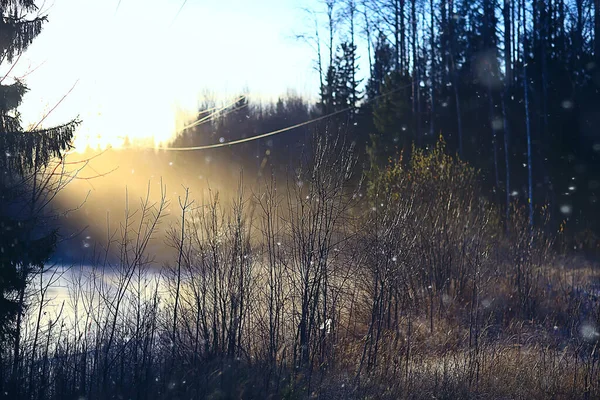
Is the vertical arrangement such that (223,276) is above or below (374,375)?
above

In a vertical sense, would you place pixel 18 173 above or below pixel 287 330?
above

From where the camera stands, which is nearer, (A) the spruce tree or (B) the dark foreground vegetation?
(B) the dark foreground vegetation

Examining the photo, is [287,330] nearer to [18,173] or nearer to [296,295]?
[296,295]

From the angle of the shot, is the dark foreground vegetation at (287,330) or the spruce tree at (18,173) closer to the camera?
the dark foreground vegetation at (287,330)

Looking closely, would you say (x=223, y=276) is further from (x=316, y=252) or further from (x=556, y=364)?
(x=556, y=364)

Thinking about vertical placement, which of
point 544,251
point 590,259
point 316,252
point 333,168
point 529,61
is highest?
point 529,61

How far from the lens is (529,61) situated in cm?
2862

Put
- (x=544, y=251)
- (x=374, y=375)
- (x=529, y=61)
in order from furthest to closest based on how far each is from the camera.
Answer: (x=529, y=61)
(x=544, y=251)
(x=374, y=375)

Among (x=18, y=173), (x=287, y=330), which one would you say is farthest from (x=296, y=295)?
(x=18, y=173)

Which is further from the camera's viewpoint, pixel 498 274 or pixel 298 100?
pixel 298 100

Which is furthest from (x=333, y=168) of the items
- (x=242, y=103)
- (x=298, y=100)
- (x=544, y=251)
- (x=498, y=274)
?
(x=298, y=100)

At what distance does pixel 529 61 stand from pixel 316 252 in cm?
2307

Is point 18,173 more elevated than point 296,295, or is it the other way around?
point 18,173

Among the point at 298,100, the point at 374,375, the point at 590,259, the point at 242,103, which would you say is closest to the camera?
the point at 374,375
